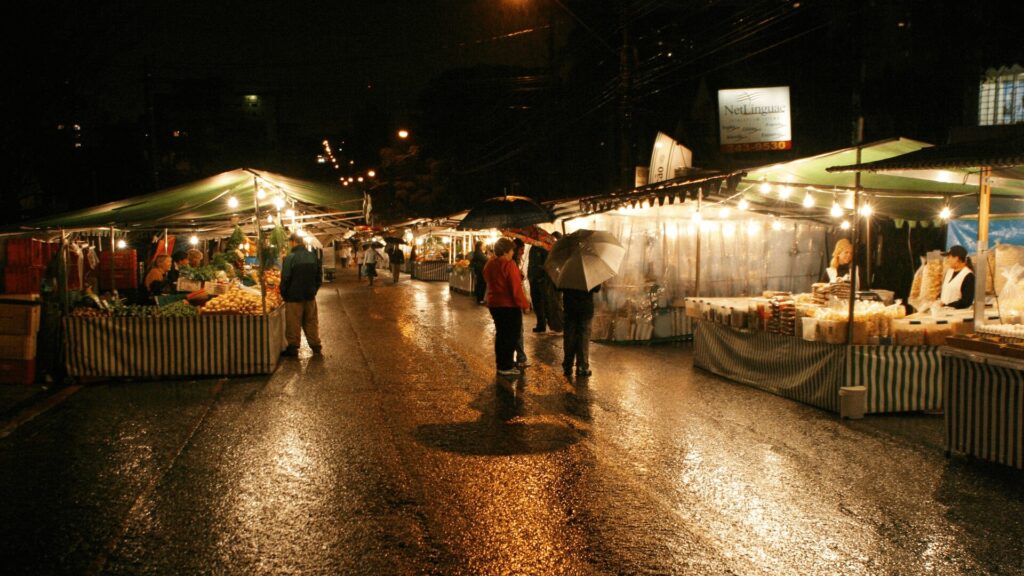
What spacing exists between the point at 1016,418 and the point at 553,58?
21.1 m

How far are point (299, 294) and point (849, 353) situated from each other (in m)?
9.01

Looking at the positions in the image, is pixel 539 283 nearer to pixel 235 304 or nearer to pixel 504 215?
pixel 504 215

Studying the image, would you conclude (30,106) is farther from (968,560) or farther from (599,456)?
(968,560)

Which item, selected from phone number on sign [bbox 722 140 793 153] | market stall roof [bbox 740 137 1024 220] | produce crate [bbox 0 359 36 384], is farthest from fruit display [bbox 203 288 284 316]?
phone number on sign [bbox 722 140 793 153]

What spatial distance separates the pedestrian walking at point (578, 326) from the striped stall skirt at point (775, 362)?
1983 millimetres

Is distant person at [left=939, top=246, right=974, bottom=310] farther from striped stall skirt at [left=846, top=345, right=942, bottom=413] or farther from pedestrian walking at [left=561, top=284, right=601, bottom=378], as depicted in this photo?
pedestrian walking at [left=561, top=284, right=601, bottom=378]

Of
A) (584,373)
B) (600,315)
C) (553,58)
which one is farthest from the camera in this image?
(553,58)

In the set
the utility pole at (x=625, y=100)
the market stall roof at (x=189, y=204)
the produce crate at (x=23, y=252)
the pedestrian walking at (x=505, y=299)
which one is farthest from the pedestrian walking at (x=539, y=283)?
→ the produce crate at (x=23, y=252)

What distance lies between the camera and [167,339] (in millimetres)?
10555

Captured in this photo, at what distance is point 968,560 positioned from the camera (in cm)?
438

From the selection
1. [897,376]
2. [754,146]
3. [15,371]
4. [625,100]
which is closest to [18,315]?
[15,371]

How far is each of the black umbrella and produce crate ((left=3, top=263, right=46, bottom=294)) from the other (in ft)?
37.8

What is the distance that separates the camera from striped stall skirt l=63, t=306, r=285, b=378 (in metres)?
10.4

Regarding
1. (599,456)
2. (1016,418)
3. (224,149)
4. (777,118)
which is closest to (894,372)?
(1016,418)
